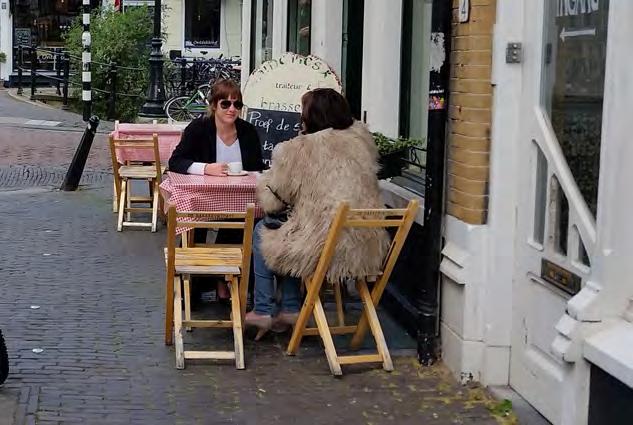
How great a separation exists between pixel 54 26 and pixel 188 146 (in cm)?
2602

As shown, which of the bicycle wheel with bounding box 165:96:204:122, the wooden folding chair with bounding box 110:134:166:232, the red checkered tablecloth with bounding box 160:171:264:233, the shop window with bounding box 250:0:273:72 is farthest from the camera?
the bicycle wheel with bounding box 165:96:204:122

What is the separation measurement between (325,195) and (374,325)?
30.0 inches

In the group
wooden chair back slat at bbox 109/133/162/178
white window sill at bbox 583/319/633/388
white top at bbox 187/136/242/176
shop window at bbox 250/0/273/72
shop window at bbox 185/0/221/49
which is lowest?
white window sill at bbox 583/319/633/388

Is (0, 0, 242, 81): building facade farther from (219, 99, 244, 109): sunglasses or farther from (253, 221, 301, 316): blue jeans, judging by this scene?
(253, 221, 301, 316): blue jeans

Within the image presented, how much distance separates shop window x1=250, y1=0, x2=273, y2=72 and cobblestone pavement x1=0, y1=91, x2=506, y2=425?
16.8ft

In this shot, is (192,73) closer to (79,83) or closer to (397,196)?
(79,83)

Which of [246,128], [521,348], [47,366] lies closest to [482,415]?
[521,348]

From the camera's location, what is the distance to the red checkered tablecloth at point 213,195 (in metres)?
6.28

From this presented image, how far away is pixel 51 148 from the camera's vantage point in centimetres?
1634

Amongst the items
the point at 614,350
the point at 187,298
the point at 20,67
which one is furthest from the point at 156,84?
the point at 614,350

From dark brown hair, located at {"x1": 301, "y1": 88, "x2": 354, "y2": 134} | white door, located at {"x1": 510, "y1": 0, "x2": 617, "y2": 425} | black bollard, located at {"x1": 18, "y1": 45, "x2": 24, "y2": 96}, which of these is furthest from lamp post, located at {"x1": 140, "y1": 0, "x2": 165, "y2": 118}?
white door, located at {"x1": 510, "y1": 0, "x2": 617, "y2": 425}

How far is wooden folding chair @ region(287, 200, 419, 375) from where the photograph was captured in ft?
17.5

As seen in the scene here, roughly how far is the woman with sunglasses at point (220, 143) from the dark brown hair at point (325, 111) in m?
1.11

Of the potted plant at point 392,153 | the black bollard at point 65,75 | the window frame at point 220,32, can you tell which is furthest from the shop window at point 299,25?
the window frame at point 220,32
